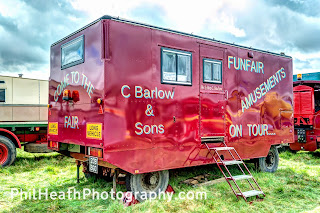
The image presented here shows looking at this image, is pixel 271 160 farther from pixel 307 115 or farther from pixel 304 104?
pixel 304 104

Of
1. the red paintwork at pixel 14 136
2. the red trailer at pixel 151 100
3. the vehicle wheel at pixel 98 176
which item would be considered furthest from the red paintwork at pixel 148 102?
the red paintwork at pixel 14 136

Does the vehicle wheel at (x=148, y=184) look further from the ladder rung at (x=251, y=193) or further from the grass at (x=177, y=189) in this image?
the ladder rung at (x=251, y=193)

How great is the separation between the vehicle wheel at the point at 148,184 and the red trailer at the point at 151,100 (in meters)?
0.02

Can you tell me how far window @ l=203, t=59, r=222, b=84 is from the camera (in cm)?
632

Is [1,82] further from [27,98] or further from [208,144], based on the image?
[208,144]

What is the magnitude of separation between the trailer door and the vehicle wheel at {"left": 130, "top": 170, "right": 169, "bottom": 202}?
4.01 feet

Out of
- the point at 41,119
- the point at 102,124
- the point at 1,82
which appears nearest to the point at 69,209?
the point at 102,124

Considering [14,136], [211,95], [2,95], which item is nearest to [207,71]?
[211,95]

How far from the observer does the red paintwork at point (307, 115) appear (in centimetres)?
1044

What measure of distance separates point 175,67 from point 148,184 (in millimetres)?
2384

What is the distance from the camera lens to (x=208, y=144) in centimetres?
632

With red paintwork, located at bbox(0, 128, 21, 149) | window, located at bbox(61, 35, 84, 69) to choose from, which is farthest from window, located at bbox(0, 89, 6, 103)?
window, located at bbox(61, 35, 84, 69)

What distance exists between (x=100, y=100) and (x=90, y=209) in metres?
1.91

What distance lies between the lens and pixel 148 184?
5660mm
